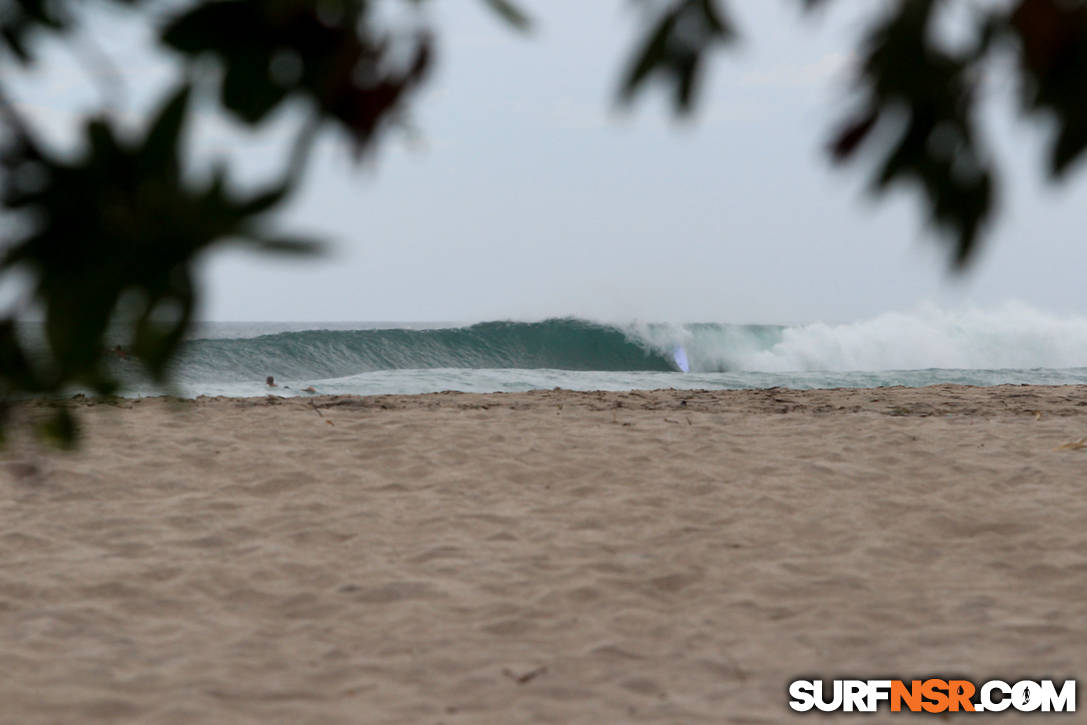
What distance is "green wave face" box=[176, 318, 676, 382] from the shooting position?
16781mm

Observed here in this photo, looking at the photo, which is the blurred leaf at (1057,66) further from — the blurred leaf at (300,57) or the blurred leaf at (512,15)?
the blurred leaf at (300,57)

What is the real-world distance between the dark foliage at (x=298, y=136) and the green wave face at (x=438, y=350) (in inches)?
614

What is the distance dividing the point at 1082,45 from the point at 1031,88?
0.06m

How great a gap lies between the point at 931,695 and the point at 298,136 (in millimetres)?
2277

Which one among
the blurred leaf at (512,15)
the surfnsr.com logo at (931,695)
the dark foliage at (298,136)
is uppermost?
the blurred leaf at (512,15)

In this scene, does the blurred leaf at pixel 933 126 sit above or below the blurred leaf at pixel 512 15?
below

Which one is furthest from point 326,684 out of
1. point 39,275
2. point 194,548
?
point 39,275

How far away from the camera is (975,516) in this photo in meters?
4.19

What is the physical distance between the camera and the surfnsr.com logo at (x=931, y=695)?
2420 millimetres

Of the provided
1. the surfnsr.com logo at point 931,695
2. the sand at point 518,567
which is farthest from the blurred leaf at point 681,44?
the surfnsr.com logo at point 931,695

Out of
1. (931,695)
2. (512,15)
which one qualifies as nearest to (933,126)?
(512,15)

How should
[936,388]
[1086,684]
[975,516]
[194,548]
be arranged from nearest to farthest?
1. [1086,684]
2. [194,548]
3. [975,516]
4. [936,388]

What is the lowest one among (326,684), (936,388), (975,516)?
(326,684)

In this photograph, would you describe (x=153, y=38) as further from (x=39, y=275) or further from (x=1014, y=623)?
(x=1014, y=623)
